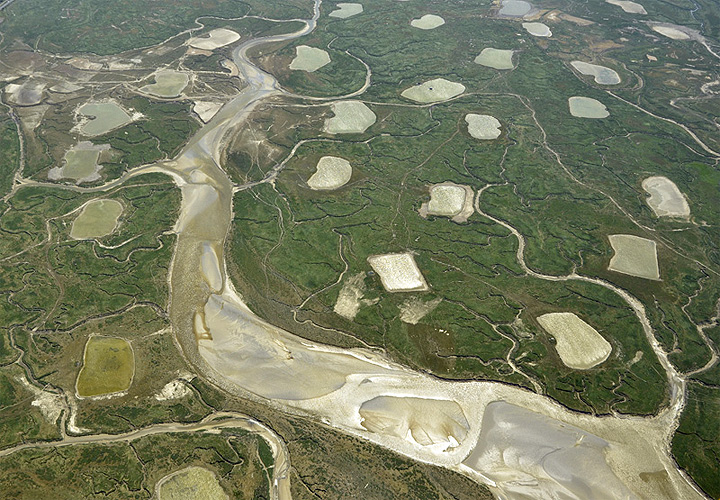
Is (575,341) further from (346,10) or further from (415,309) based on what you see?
(346,10)

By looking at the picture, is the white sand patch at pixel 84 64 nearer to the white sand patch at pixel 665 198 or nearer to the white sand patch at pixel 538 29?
the white sand patch at pixel 538 29

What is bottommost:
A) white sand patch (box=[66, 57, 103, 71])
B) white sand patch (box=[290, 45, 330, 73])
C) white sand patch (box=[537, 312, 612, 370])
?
white sand patch (box=[537, 312, 612, 370])

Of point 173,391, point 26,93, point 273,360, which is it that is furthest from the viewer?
point 26,93

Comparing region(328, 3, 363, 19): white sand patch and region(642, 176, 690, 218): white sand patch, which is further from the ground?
region(328, 3, 363, 19): white sand patch

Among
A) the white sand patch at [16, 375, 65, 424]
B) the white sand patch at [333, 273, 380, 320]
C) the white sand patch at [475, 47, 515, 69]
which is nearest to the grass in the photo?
the white sand patch at [16, 375, 65, 424]

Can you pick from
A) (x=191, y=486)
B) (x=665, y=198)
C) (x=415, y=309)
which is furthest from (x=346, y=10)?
(x=191, y=486)

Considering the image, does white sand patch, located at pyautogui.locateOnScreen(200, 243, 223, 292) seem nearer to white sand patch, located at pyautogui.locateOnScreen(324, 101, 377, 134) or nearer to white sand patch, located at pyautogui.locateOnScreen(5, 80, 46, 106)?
white sand patch, located at pyautogui.locateOnScreen(324, 101, 377, 134)

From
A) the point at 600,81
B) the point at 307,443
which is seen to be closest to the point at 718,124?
the point at 600,81
